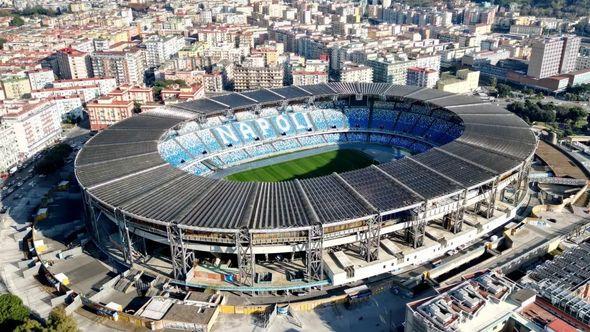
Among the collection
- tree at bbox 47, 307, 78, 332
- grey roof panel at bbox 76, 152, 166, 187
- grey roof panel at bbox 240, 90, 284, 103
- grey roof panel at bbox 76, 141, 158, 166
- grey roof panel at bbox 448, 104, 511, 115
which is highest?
grey roof panel at bbox 240, 90, 284, 103

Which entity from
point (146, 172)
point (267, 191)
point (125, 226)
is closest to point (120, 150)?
point (146, 172)

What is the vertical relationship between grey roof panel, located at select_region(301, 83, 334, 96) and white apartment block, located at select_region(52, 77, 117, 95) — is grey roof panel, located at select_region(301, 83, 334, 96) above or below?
above

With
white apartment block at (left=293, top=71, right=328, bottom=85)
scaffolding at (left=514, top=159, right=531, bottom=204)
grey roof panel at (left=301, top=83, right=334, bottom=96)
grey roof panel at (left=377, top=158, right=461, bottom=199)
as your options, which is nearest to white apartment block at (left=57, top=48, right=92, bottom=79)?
white apartment block at (left=293, top=71, right=328, bottom=85)

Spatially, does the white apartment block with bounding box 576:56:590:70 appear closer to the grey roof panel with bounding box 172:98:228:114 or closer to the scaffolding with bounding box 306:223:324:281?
the grey roof panel with bounding box 172:98:228:114

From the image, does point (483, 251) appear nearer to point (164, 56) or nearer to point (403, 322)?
point (403, 322)

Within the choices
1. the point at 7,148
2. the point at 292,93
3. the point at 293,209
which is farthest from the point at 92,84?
the point at 293,209

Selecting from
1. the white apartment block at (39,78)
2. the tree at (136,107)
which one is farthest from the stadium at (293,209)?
the white apartment block at (39,78)

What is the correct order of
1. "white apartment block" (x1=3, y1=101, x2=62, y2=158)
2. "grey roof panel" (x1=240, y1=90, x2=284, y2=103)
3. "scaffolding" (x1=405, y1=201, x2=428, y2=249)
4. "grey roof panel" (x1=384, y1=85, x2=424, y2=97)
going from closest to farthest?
"scaffolding" (x1=405, y1=201, x2=428, y2=249) → "white apartment block" (x1=3, y1=101, x2=62, y2=158) → "grey roof panel" (x1=240, y1=90, x2=284, y2=103) → "grey roof panel" (x1=384, y1=85, x2=424, y2=97)
